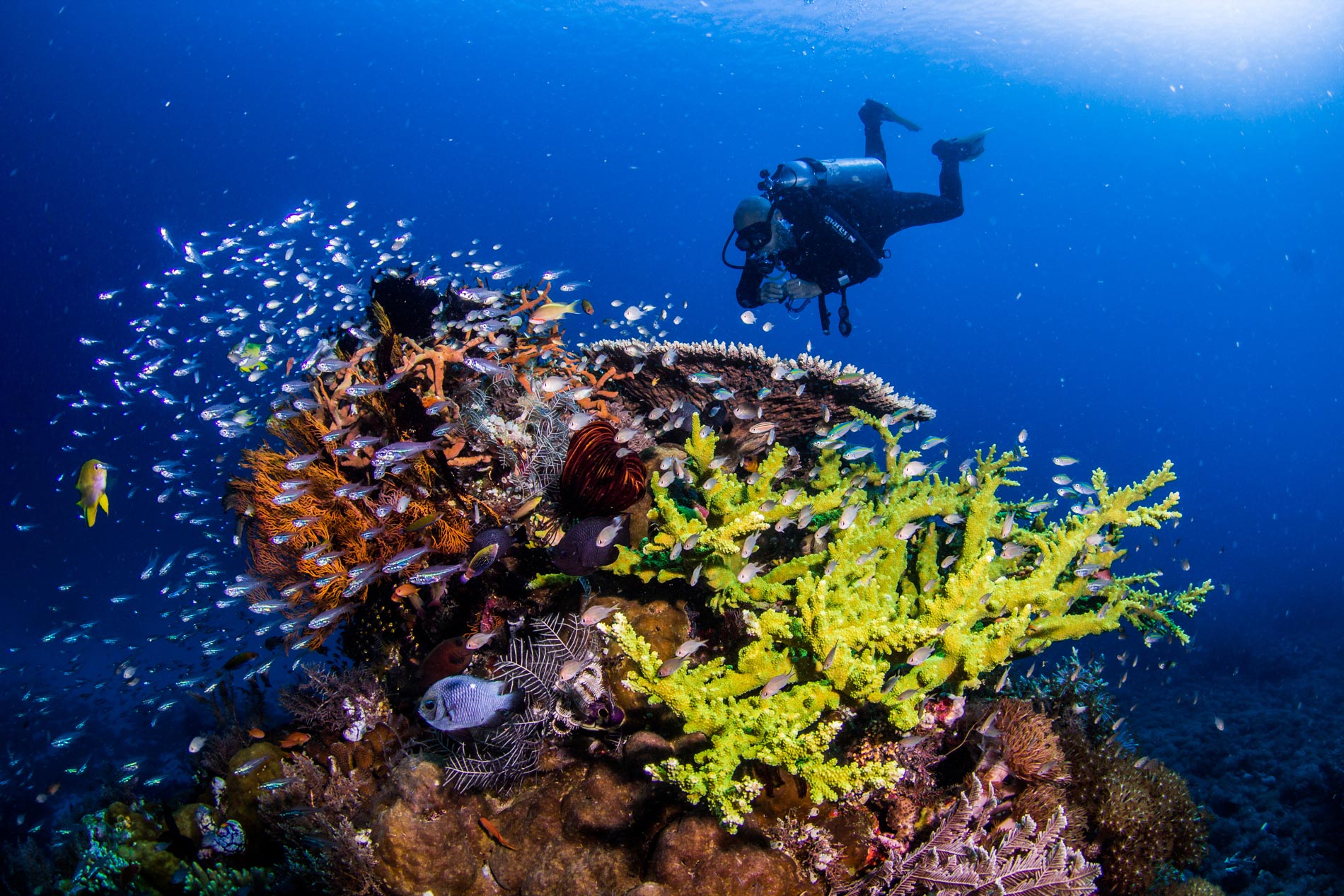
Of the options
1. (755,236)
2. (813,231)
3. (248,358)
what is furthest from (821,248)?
(248,358)

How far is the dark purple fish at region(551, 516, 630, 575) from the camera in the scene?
12.4 ft

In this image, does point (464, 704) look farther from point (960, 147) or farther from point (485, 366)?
point (960, 147)

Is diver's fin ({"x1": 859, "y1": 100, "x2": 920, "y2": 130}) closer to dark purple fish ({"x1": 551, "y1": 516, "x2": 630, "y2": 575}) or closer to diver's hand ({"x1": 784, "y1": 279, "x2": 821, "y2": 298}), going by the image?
diver's hand ({"x1": 784, "y1": 279, "x2": 821, "y2": 298})

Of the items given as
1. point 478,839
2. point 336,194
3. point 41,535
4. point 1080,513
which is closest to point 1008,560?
point 1080,513

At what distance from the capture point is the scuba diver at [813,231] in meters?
9.95

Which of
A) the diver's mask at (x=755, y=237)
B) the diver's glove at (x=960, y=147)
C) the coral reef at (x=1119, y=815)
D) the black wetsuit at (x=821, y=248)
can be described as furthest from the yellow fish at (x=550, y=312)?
the diver's glove at (x=960, y=147)

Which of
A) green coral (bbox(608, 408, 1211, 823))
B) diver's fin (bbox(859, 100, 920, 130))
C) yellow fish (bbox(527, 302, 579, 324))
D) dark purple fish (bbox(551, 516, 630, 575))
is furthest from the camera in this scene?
diver's fin (bbox(859, 100, 920, 130))

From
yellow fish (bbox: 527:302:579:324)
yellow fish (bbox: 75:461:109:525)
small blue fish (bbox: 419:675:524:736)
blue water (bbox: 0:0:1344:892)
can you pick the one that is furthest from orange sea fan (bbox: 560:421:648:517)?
blue water (bbox: 0:0:1344:892)

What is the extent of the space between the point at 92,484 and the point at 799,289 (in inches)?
365

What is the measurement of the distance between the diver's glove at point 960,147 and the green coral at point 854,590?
48.2 ft

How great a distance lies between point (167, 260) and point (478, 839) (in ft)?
290

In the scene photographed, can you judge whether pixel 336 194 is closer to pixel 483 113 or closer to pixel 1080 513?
pixel 483 113

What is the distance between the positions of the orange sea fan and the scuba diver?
5958 mm

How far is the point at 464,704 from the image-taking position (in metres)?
3.52
